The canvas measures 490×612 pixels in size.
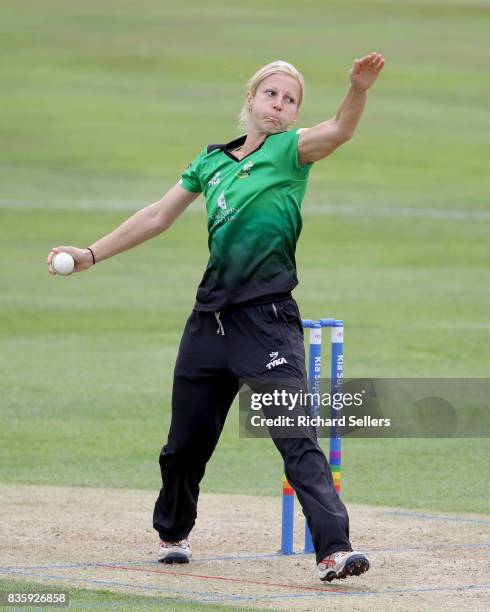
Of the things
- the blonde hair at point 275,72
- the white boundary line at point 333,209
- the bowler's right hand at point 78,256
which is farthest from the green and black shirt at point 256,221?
the white boundary line at point 333,209

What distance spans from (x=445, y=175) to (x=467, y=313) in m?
13.5

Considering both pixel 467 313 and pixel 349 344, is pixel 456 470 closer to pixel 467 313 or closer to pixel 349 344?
pixel 349 344

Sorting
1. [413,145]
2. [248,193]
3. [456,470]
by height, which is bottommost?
[456,470]

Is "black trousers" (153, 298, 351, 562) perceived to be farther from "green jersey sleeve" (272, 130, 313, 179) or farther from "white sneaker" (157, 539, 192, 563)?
"green jersey sleeve" (272, 130, 313, 179)

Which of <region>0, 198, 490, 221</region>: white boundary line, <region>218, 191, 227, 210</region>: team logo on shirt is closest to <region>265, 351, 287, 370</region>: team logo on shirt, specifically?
<region>218, 191, 227, 210</region>: team logo on shirt

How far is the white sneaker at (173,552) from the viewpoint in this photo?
7.39 metres

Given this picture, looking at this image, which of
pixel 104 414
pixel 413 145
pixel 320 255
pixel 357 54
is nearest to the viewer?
pixel 104 414

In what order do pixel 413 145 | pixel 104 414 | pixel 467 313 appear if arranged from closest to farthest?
1. pixel 104 414
2. pixel 467 313
3. pixel 413 145

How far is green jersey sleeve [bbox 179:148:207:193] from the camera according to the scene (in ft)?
23.4

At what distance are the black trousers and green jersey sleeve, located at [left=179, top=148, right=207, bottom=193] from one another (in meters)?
0.63

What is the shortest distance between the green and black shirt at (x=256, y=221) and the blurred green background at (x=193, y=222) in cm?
295

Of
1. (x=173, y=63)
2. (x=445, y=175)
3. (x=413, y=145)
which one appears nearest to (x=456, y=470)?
(x=445, y=175)

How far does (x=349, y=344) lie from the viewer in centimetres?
1659

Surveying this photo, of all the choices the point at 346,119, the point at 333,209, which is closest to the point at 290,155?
the point at 346,119
